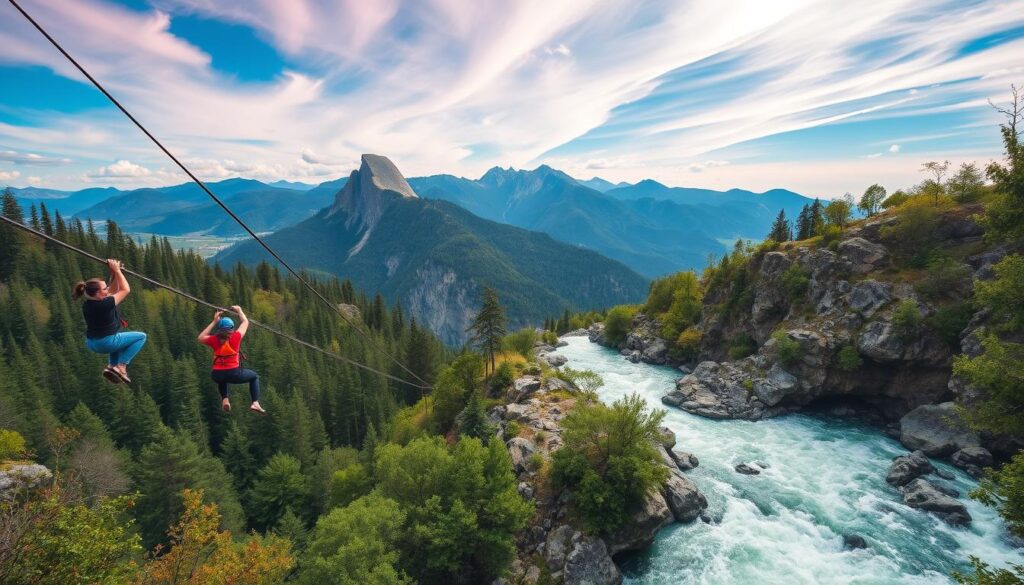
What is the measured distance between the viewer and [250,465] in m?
61.3

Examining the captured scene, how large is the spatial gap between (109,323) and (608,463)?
1231 inches

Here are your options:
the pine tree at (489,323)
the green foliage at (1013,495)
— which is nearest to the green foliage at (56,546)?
the green foliage at (1013,495)

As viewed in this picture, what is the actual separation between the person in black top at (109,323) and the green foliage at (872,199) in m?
102

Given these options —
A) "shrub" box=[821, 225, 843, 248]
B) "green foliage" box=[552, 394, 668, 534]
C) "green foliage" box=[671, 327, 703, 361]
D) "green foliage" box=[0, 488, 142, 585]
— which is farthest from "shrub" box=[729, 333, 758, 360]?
"green foliage" box=[0, 488, 142, 585]

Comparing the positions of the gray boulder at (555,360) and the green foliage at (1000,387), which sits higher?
the green foliage at (1000,387)

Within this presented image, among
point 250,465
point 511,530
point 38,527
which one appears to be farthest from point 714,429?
point 250,465

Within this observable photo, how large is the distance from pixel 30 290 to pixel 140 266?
2381 cm

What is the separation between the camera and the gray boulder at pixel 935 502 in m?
34.2

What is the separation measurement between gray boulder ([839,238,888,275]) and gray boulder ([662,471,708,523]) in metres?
45.1

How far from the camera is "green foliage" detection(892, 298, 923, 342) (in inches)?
1971

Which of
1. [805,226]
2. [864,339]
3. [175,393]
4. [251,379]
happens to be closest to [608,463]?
[251,379]

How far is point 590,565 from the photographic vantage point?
30000 mm

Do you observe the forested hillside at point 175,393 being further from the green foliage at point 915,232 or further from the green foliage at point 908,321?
the green foliage at point 915,232

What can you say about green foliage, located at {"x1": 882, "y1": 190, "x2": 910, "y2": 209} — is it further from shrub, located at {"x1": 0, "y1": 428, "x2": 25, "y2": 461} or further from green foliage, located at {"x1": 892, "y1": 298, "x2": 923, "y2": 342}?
shrub, located at {"x1": 0, "y1": 428, "x2": 25, "y2": 461}
